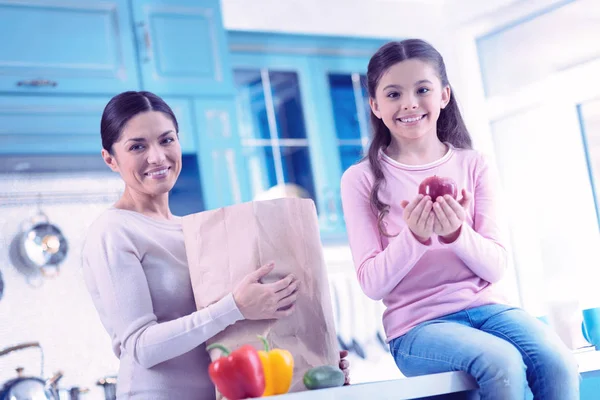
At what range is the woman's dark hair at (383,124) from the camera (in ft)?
4.85

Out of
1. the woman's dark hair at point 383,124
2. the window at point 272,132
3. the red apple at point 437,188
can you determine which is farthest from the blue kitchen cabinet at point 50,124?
the red apple at point 437,188

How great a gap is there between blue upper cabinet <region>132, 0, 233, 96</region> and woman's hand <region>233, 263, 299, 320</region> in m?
1.81

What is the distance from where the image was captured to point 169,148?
1.38 meters

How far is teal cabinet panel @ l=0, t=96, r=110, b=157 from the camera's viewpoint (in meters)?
2.58

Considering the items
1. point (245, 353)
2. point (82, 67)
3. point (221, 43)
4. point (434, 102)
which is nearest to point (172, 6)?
point (221, 43)

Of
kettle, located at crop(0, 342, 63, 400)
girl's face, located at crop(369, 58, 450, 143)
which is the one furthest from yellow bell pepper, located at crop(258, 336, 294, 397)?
kettle, located at crop(0, 342, 63, 400)

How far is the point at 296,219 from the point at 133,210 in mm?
330

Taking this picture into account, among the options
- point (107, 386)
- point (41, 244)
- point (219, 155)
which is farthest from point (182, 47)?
point (107, 386)

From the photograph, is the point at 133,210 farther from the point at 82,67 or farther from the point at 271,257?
the point at 82,67

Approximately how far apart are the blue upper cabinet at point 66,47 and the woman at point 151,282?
1.38m

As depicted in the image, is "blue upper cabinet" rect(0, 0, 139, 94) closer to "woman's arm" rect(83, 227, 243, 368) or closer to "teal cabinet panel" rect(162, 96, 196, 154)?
"teal cabinet panel" rect(162, 96, 196, 154)

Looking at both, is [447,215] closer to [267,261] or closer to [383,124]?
[267,261]

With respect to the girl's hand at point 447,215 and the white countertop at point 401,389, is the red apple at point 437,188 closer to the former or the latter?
the girl's hand at point 447,215

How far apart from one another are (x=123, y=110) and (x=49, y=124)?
141cm
